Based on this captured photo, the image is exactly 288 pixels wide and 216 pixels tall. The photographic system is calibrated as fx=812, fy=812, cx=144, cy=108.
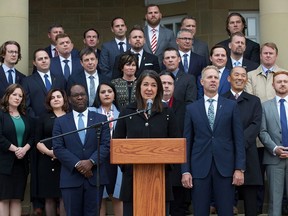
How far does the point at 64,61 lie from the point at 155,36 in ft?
4.89

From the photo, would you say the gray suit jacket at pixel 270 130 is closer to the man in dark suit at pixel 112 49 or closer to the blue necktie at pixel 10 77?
Answer: the man in dark suit at pixel 112 49

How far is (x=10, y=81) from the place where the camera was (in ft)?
35.6

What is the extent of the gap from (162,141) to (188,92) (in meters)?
3.23

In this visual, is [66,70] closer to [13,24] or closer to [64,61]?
[64,61]

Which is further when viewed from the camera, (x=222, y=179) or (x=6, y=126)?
(x=6, y=126)

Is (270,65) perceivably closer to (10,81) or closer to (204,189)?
(204,189)

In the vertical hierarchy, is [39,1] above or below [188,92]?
above

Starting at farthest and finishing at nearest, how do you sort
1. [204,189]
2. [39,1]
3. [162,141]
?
[39,1] < [204,189] < [162,141]

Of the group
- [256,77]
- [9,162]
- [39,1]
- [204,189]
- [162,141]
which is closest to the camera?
[162,141]

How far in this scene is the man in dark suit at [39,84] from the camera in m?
10.6

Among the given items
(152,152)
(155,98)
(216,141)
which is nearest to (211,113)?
(216,141)

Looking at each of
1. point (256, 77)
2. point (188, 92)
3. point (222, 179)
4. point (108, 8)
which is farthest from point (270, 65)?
point (108, 8)

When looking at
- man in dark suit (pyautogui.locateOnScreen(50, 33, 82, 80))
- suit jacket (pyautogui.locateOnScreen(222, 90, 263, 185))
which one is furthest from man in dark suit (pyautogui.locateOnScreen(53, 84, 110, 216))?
man in dark suit (pyautogui.locateOnScreen(50, 33, 82, 80))

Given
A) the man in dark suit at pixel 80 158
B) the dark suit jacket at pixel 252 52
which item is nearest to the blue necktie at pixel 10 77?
the man in dark suit at pixel 80 158
